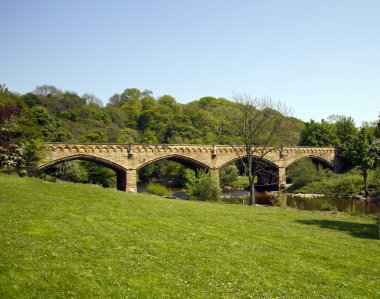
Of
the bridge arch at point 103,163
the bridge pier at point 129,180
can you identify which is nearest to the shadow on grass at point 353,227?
the bridge pier at point 129,180

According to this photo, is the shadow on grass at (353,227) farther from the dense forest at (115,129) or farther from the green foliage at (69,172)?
the green foliage at (69,172)

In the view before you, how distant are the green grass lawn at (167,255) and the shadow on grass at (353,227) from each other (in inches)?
10.4

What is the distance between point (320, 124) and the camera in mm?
84438

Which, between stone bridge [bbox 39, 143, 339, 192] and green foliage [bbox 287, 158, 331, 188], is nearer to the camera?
stone bridge [bbox 39, 143, 339, 192]

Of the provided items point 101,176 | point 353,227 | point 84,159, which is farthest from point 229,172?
point 353,227

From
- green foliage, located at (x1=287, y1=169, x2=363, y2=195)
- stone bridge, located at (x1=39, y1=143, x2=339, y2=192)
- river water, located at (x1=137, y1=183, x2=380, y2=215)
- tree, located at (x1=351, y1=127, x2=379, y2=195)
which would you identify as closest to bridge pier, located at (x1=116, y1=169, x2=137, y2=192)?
stone bridge, located at (x1=39, y1=143, x2=339, y2=192)

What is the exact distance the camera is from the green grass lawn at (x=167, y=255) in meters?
9.62

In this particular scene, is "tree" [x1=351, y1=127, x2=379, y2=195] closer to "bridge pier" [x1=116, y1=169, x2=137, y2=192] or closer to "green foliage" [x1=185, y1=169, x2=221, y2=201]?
"green foliage" [x1=185, y1=169, x2=221, y2=201]

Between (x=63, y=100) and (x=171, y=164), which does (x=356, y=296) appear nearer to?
(x=171, y=164)

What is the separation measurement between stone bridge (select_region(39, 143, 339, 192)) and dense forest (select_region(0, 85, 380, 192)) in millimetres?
3041

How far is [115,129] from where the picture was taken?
306 feet

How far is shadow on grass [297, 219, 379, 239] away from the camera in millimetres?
19828

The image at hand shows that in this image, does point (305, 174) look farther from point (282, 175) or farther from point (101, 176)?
point (101, 176)

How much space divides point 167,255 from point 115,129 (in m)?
83.4
